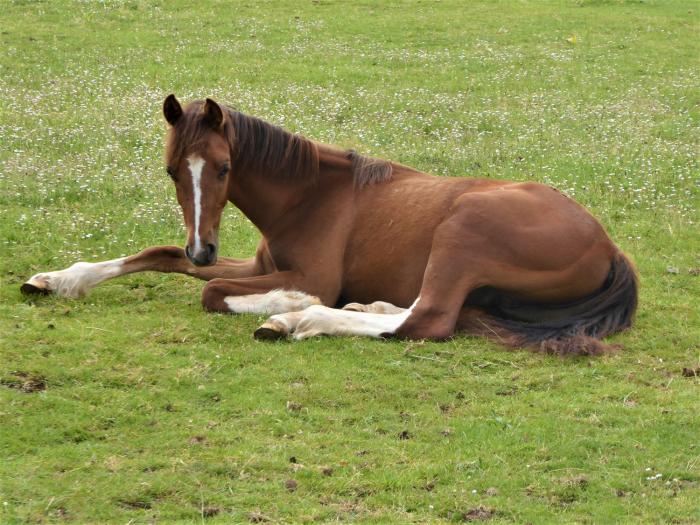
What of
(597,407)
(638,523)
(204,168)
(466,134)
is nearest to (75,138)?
(466,134)

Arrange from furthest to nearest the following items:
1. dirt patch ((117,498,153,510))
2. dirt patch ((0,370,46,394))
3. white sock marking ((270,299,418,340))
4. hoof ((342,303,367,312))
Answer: hoof ((342,303,367,312)) → white sock marking ((270,299,418,340)) → dirt patch ((0,370,46,394)) → dirt patch ((117,498,153,510))

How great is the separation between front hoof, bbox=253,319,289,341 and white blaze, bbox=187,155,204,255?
0.81 m

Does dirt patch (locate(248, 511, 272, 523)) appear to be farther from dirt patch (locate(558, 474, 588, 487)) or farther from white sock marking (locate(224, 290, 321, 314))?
white sock marking (locate(224, 290, 321, 314))

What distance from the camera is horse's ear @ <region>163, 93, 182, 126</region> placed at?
8.13 meters

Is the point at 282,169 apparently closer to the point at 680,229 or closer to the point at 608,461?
the point at 608,461

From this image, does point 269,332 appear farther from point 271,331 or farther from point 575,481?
point 575,481

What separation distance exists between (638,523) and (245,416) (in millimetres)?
2598

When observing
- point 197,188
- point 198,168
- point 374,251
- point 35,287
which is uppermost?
point 198,168

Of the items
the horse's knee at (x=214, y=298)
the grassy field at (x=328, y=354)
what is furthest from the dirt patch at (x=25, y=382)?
the horse's knee at (x=214, y=298)

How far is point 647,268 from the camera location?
35.2 ft

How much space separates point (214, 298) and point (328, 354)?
1475 millimetres

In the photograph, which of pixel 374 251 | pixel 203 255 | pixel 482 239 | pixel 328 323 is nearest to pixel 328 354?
pixel 328 323

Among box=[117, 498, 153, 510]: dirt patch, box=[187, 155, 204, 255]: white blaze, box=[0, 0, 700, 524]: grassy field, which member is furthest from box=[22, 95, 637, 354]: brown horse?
box=[117, 498, 153, 510]: dirt patch

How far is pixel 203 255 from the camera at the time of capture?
8062 millimetres
